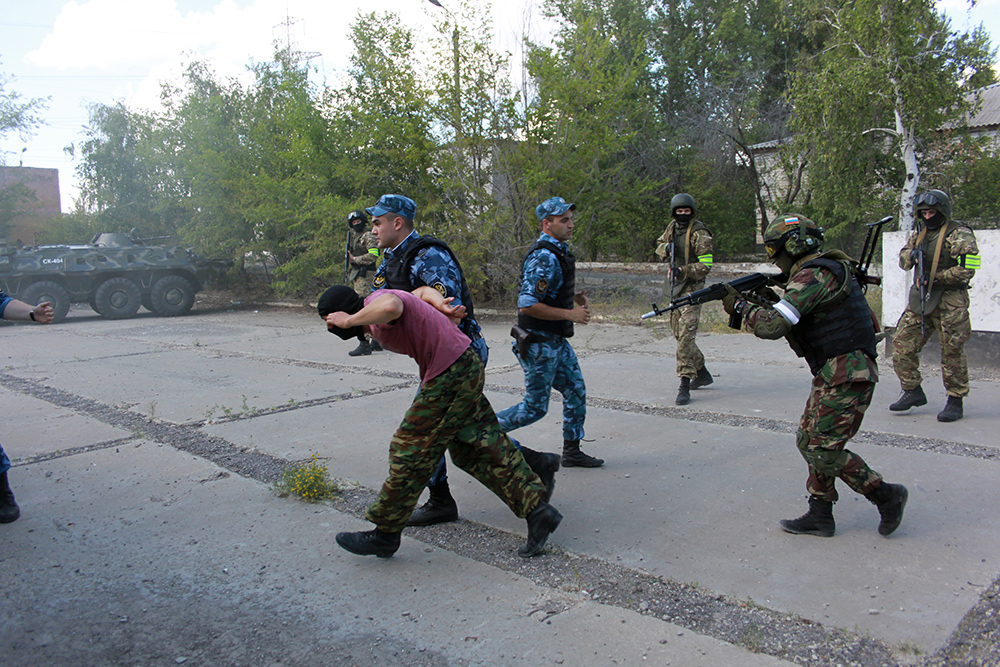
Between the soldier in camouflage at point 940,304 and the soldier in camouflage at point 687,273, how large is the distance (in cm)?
151

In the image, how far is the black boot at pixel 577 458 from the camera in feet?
14.8

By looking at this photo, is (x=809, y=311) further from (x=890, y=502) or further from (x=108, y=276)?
(x=108, y=276)

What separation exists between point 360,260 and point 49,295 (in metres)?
9.38

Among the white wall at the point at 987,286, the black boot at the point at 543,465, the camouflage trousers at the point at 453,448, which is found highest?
the white wall at the point at 987,286

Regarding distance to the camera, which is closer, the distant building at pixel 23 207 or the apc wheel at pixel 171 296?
the apc wheel at pixel 171 296

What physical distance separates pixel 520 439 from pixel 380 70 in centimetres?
994

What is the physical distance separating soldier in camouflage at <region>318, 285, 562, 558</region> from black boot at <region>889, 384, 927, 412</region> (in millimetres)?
3505

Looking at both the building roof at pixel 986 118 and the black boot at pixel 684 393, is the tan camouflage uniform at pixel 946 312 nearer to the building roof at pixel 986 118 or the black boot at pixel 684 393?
the black boot at pixel 684 393

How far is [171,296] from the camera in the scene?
658 inches

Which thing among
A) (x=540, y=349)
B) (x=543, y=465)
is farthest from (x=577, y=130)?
(x=543, y=465)

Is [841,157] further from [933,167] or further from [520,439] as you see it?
[520,439]

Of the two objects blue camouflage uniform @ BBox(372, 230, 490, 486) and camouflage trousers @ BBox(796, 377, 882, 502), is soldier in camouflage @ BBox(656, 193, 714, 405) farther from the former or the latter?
blue camouflage uniform @ BBox(372, 230, 490, 486)

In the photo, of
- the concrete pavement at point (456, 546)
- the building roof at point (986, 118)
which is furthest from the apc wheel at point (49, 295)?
the building roof at point (986, 118)

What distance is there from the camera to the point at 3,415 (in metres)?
6.37
